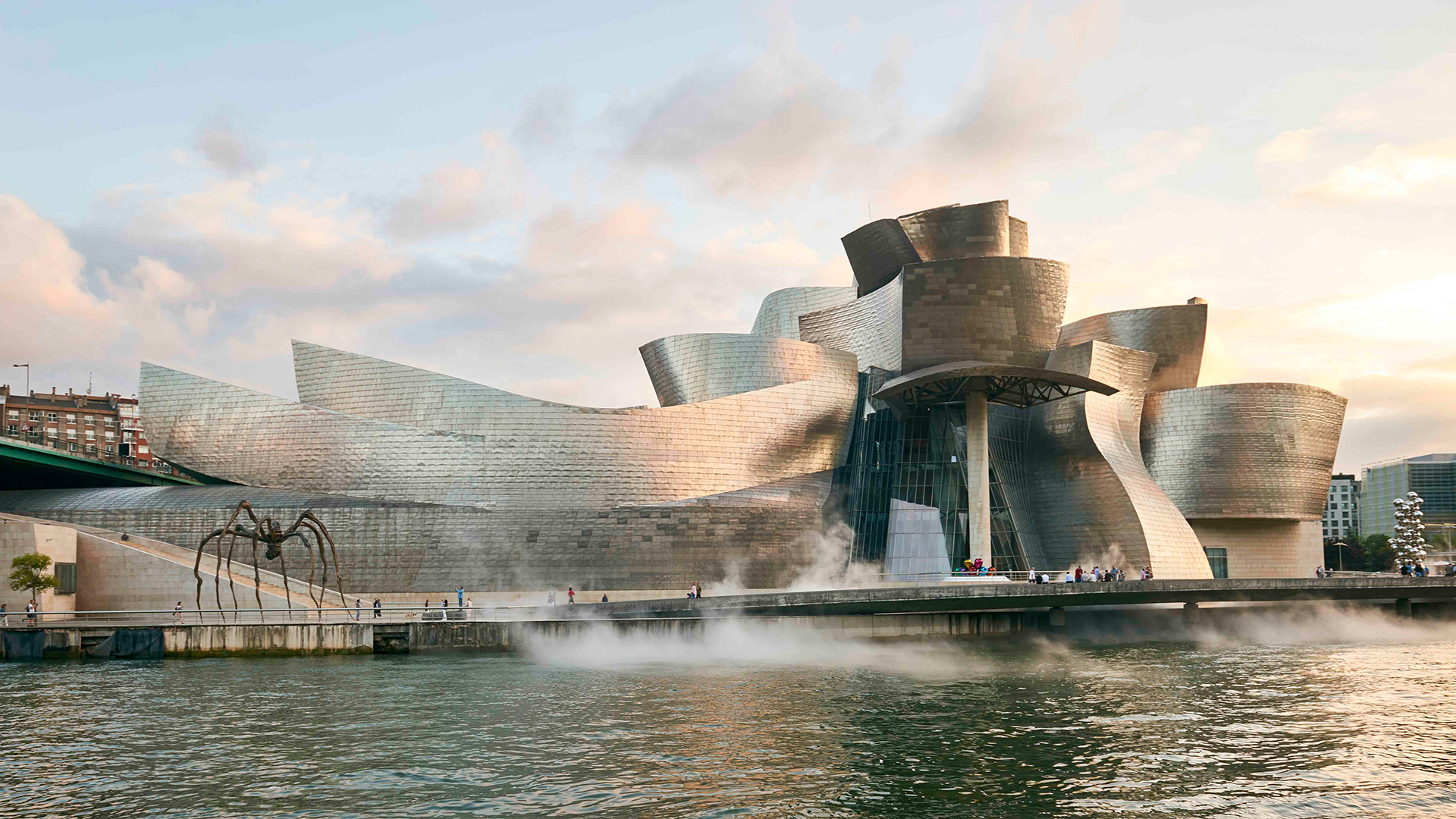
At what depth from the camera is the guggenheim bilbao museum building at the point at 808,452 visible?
36812 mm

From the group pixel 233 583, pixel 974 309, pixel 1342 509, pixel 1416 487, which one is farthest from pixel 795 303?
pixel 1342 509

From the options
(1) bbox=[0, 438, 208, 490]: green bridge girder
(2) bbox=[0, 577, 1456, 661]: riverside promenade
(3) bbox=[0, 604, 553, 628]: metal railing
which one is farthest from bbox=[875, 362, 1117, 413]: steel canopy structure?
(1) bbox=[0, 438, 208, 490]: green bridge girder

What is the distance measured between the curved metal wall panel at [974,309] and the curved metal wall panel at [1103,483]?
184cm

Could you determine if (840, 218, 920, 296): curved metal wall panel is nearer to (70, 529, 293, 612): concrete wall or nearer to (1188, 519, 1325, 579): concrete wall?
(1188, 519, 1325, 579): concrete wall

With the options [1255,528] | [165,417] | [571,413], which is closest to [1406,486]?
[1255,528]

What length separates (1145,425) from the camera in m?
45.8

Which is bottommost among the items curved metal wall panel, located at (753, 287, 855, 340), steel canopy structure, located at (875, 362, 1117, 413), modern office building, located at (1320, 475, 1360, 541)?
modern office building, located at (1320, 475, 1360, 541)

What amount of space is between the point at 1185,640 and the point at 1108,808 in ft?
71.0

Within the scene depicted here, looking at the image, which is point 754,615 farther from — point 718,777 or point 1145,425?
point 1145,425

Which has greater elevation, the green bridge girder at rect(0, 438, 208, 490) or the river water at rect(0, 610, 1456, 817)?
the green bridge girder at rect(0, 438, 208, 490)

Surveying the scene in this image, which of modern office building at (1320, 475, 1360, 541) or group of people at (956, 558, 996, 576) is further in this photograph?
modern office building at (1320, 475, 1360, 541)

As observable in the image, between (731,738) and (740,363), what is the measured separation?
1148 inches

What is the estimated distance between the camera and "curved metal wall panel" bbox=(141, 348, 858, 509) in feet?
123

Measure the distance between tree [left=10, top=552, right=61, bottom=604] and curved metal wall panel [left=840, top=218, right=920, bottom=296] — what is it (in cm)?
3048
